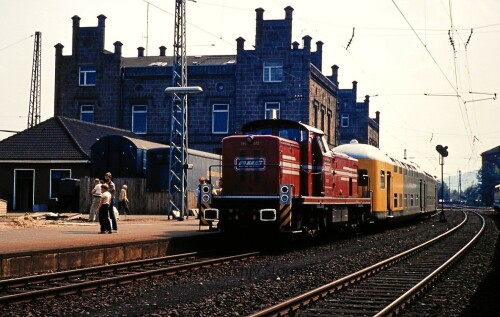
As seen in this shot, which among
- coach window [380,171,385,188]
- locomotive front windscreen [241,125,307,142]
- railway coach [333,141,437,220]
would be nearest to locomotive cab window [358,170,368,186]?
railway coach [333,141,437,220]

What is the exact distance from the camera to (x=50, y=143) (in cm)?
3912

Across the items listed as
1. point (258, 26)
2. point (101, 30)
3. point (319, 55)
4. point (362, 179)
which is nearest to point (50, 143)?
point (101, 30)

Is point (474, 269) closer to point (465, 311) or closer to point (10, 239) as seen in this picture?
point (465, 311)

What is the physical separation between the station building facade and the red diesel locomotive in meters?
27.9

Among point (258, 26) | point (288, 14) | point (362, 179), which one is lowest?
point (362, 179)

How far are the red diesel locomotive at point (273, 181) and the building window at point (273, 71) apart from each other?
1119 inches

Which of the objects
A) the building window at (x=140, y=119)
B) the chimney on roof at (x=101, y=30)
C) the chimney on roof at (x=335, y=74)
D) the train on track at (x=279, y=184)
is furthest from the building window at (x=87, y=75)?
the train on track at (x=279, y=184)

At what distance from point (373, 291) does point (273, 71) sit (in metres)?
37.9

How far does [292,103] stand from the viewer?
47781 millimetres

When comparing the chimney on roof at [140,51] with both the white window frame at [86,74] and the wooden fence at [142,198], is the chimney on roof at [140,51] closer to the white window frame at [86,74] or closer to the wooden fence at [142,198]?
the white window frame at [86,74]

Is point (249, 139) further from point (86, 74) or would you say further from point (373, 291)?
point (86, 74)

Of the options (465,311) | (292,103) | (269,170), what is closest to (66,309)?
(465,311)

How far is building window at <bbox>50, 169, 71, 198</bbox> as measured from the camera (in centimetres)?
3844

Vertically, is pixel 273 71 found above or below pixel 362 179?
above
